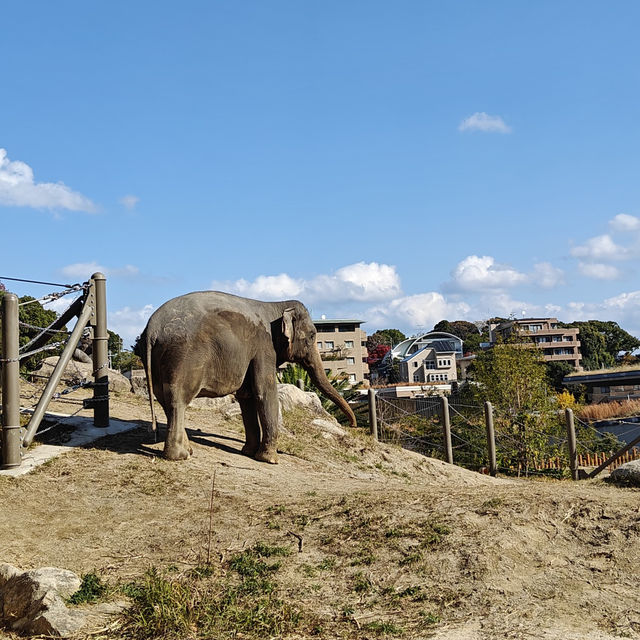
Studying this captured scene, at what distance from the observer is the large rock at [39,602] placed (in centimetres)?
497

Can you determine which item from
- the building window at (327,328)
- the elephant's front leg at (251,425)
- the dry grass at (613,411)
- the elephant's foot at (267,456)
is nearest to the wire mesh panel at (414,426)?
the elephant's front leg at (251,425)

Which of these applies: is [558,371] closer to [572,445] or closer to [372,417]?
[572,445]

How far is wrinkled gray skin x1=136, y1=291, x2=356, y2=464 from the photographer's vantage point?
31.9ft

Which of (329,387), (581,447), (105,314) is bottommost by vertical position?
(581,447)

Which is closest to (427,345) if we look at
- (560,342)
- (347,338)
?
(347,338)

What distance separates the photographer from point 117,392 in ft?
51.3

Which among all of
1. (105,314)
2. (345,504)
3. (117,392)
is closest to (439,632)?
(345,504)

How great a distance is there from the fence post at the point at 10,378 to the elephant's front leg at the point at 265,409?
10.9ft

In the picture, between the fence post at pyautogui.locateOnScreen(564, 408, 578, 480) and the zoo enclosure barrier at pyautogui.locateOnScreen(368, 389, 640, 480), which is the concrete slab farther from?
the fence post at pyautogui.locateOnScreen(564, 408, 578, 480)

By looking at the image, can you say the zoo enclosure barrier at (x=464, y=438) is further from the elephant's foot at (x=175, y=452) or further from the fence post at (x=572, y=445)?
the elephant's foot at (x=175, y=452)

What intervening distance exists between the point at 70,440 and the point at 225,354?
105 inches

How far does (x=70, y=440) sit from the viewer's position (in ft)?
34.2

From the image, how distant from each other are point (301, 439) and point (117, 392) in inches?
181

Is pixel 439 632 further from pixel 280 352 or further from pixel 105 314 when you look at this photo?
pixel 105 314
